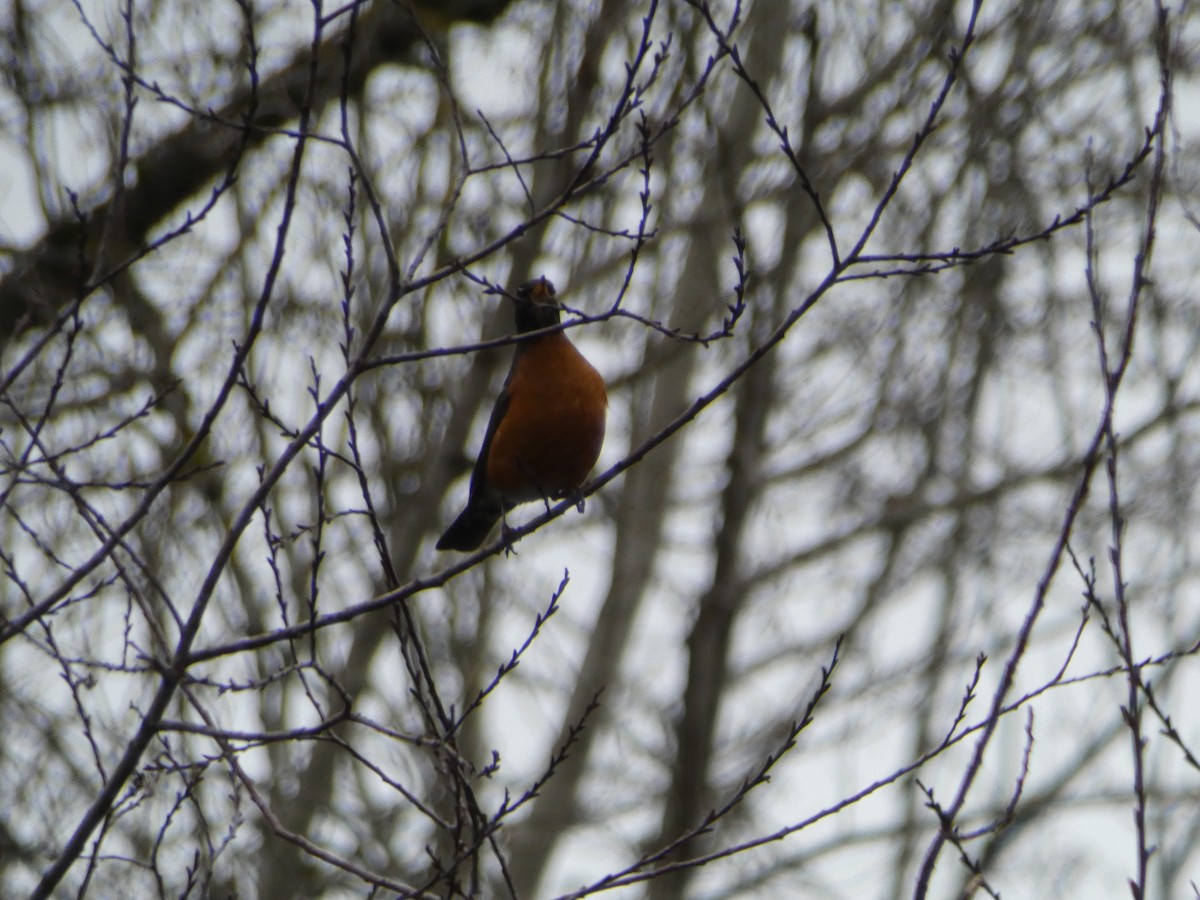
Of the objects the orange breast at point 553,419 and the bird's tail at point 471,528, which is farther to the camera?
the bird's tail at point 471,528

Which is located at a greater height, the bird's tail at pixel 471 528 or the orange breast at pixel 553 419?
the bird's tail at pixel 471 528

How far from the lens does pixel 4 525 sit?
768 cm

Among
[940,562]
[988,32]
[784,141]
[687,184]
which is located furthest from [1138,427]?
[784,141]

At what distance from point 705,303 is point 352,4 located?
18.7 feet

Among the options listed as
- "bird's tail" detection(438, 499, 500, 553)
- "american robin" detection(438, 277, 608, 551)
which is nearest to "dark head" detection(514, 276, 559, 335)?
"american robin" detection(438, 277, 608, 551)

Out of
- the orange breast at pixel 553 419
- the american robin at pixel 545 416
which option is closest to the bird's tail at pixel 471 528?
the american robin at pixel 545 416

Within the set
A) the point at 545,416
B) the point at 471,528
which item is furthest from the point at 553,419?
the point at 471,528

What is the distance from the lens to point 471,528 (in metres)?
6.07

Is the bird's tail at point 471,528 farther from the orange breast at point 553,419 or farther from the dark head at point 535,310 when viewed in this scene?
the dark head at point 535,310

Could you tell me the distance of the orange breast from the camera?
5242mm

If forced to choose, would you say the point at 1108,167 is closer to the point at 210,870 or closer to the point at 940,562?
the point at 940,562

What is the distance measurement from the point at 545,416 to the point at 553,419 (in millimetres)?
34

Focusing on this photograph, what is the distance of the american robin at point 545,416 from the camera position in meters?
5.24

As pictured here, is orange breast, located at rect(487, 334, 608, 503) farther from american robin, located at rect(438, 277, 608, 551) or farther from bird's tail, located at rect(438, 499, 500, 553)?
bird's tail, located at rect(438, 499, 500, 553)
